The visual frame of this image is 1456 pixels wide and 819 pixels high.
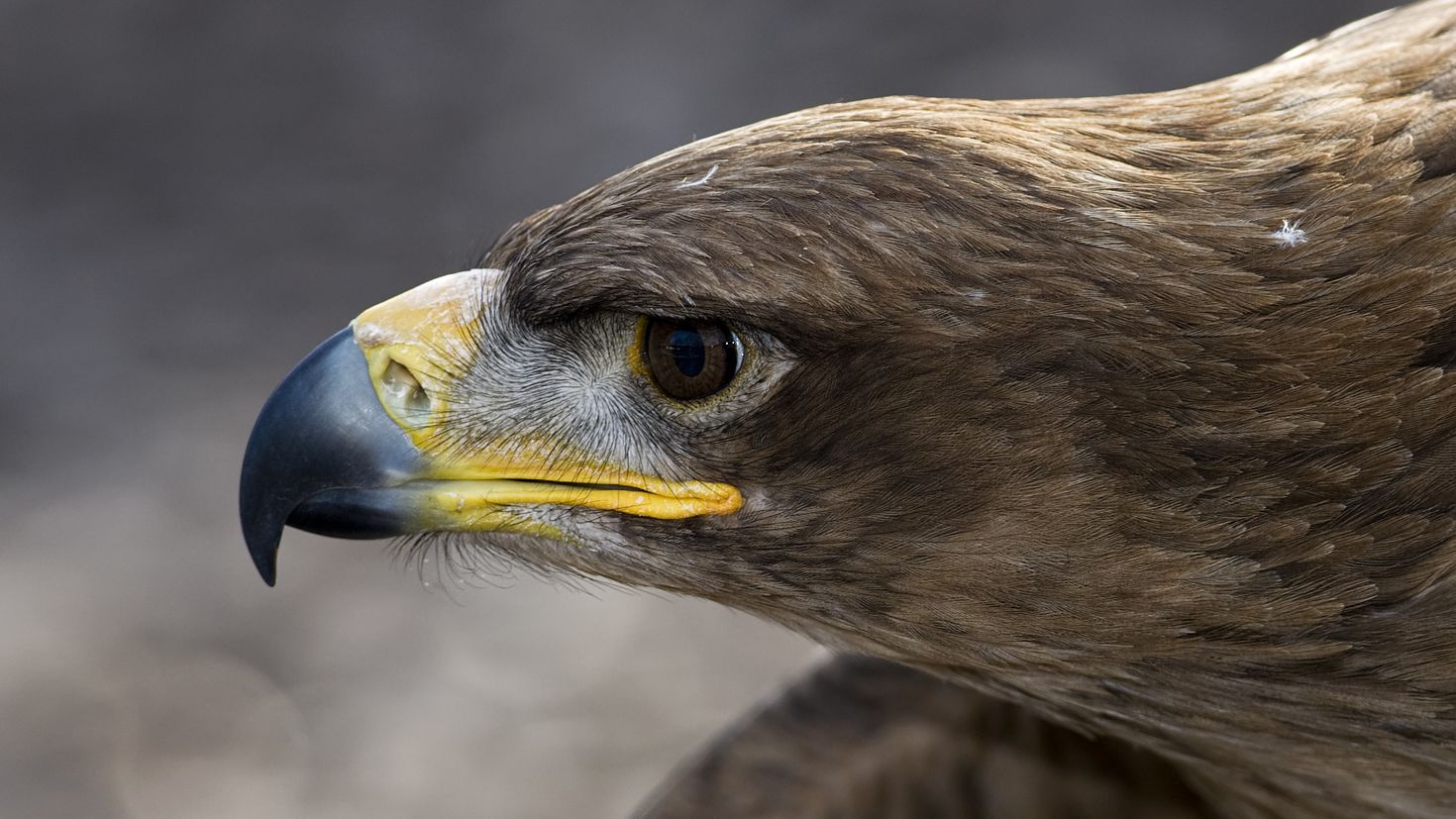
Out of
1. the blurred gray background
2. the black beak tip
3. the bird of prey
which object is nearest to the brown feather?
the bird of prey

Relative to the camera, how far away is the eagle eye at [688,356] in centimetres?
204

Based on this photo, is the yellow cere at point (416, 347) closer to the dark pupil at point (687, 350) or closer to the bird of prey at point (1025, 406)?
the bird of prey at point (1025, 406)

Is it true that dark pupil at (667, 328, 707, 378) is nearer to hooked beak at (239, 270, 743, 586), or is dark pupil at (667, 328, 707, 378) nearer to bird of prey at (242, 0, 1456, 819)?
bird of prey at (242, 0, 1456, 819)

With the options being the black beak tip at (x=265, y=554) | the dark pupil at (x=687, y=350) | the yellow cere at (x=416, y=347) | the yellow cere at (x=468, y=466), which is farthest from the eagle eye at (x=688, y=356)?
the black beak tip at (x=265, y=554)

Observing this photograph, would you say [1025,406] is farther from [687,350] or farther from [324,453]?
[324,453]

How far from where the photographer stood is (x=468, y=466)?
2234 millimetres

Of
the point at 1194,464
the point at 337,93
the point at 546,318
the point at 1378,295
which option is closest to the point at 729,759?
the point at 546,318

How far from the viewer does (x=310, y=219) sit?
A: 22.6 ft

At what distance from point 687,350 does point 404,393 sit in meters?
0.43

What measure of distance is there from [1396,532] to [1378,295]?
0.28 metres

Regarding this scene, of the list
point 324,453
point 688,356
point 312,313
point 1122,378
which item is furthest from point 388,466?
point 312,313

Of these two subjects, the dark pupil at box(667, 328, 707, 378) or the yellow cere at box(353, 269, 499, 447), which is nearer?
the dark pupil at box(667, 328, 707, 378)

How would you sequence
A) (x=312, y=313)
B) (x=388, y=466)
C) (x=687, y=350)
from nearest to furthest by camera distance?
(x=687, y=350) < (x=388, y=466) < (x=312, y=313)

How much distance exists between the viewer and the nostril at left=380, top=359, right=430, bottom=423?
2.24 m
